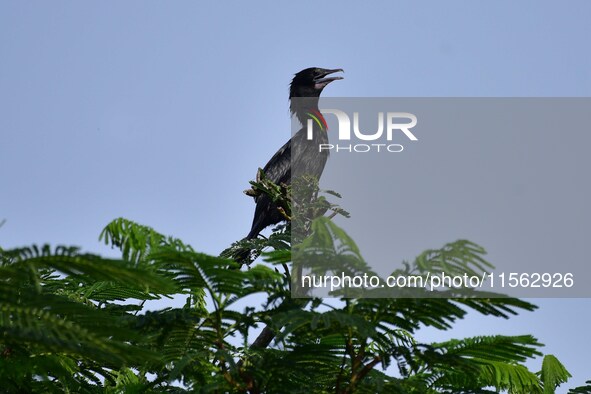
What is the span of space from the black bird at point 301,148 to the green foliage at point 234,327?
5.76m

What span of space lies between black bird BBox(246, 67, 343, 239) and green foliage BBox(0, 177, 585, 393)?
18.9 ft

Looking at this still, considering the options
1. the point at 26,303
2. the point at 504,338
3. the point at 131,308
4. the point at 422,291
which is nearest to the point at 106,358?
the point at 26,303

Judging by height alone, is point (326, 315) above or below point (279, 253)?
below

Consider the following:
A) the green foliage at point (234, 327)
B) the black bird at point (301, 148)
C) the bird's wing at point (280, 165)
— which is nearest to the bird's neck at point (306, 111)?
the black bird at point (301, 148)

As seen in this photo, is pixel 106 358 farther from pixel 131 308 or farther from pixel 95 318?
Answer: pixel 131 308

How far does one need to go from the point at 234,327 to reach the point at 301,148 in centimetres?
697

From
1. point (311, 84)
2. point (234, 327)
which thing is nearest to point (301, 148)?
point (311, 84)

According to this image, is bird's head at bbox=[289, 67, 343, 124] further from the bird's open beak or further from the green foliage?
the green foliage

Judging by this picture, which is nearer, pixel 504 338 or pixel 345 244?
pixel 345 244

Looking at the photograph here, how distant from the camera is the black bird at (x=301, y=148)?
34.9 ft

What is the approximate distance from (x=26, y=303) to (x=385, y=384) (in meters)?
1.63

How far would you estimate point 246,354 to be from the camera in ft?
14.3

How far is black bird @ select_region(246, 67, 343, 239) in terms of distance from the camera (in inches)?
419

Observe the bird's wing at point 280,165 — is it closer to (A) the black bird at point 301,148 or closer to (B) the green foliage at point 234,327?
(A) the black bird at point 301,148
